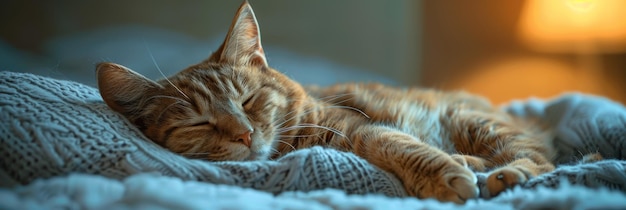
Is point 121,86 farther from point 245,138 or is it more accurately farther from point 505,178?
point 505,178

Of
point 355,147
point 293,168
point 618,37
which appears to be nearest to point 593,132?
point 355,147

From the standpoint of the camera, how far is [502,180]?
1272mm

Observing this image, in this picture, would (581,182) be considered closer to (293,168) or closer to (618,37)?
(293,168)

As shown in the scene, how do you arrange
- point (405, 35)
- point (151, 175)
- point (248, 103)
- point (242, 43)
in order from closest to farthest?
point (151, 175) < point (248, 103) < point (242, 43) < point (405, 35)

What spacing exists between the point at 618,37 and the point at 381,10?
5.45 ft

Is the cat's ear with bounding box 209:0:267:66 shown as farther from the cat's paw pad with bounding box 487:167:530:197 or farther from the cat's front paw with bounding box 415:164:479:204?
the cat's paw pad with bounding box 487:167:530:197

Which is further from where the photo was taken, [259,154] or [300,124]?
[300,124]

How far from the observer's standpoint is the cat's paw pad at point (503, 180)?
→ 1254 mm

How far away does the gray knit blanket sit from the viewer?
0.93 metres

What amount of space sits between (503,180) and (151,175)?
949mm

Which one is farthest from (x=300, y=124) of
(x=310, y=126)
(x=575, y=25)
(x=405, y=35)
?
(x=575, y=25)

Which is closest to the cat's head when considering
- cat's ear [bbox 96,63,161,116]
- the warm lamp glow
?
cat's ear [bbox 96,63,161,116]

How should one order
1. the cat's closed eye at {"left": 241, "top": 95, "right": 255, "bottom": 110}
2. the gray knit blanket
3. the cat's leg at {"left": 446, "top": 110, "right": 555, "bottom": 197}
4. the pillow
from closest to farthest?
the gray knit blanket
the pillow
the cat's closed eye at {"left": 241, "top": 95, "right": 255, "bottom": 110}
the cat's leg at {"left": 446, "top": 110, "right": 555, "bottom": 197}

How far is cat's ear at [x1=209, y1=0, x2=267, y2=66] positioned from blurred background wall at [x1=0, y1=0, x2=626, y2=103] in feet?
3.11
